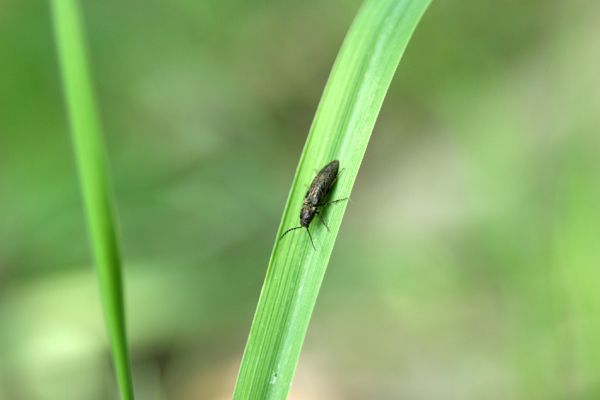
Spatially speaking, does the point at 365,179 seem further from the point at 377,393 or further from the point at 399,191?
the point at 377,393

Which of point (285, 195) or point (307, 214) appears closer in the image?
point (307, 214)

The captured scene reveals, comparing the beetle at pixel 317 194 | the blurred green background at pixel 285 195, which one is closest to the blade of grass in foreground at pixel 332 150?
the beetle at pixel 317 194

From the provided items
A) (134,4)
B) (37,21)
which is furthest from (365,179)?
(37,21)

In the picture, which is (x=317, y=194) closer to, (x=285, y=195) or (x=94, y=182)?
(x=94, y=182)

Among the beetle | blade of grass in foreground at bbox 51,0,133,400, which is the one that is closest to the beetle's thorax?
the beetle

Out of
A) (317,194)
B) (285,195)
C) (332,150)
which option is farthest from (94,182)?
(285,195)

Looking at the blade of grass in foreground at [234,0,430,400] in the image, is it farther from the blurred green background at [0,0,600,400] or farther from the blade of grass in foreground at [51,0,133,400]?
the blurred green background at [0,0,600,400]

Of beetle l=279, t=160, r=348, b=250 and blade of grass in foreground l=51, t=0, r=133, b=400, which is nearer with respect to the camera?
blade of grass in foreground l=51, t=0, r=133, b=400
